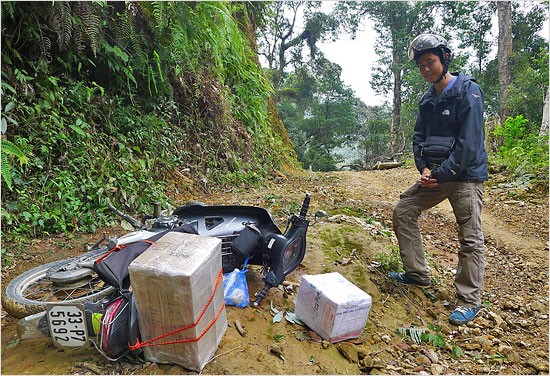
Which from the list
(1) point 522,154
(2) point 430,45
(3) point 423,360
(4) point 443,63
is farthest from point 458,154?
Answer: (1) point 522,154

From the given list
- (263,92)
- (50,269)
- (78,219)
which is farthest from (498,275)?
(263,92)

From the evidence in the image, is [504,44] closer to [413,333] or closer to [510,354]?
[510,354]

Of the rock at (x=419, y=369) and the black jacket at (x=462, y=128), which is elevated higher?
the black jacket at (x=462, y=128)

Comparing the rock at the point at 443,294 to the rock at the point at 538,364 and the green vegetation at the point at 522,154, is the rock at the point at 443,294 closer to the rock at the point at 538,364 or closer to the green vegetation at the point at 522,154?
the rock at the point at 538,364

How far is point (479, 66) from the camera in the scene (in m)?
18.8

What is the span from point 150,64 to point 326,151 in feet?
60.8

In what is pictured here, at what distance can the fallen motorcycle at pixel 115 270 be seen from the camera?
1.87 metres

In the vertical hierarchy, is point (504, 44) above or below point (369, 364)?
above

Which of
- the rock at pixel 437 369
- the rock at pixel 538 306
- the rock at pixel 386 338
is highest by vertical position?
the rock at pixel 386 338

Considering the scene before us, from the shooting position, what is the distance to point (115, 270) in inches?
77.4

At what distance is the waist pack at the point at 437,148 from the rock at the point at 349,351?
174 centimetres

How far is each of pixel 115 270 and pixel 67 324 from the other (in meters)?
0.35

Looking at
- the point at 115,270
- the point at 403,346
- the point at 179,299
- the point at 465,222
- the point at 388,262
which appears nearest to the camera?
the point at 179,299

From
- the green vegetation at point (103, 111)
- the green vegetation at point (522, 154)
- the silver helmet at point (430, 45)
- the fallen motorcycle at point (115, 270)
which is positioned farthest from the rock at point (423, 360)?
the green vegetation at point (522, 154)
